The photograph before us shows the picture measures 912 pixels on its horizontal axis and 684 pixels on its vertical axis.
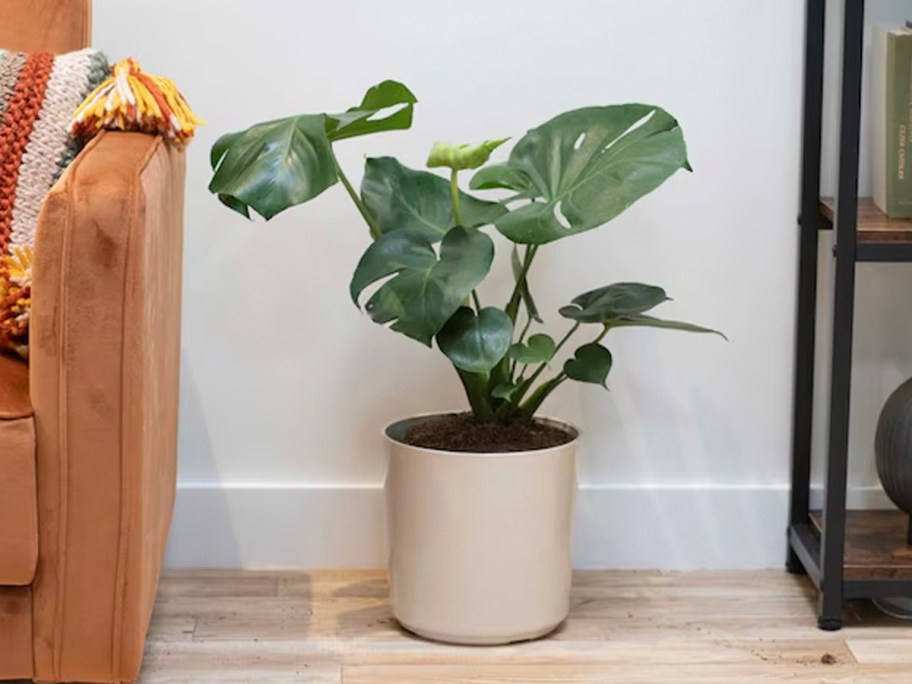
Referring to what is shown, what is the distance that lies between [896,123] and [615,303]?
1.51ft

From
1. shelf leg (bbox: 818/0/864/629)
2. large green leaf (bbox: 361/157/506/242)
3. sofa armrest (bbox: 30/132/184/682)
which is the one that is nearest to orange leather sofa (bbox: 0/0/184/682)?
sofa armrest (bbox: 30/132/184/682)

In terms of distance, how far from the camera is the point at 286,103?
Answer: 86.2 inches

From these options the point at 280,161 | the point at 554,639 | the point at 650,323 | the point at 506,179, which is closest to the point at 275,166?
the point at 280,161

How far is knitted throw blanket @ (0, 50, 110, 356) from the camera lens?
1.79 m

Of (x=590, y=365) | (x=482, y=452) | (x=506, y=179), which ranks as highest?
(x=506, y=179)

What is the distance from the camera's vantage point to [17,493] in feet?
5.24

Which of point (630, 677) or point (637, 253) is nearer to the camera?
point (630, 677)

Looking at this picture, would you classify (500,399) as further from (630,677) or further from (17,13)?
(17,13)

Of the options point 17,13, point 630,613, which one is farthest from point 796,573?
point 17,13

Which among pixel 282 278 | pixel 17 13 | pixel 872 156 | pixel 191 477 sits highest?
pixel 17 13

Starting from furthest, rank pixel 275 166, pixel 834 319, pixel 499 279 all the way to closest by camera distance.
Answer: pixel 499 279 → pixel 834 319 → pixel 275 166

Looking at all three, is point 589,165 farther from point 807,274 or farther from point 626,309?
point 807,274

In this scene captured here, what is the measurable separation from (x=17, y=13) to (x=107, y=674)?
2.94ft

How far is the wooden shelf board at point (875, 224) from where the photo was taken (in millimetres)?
1964
